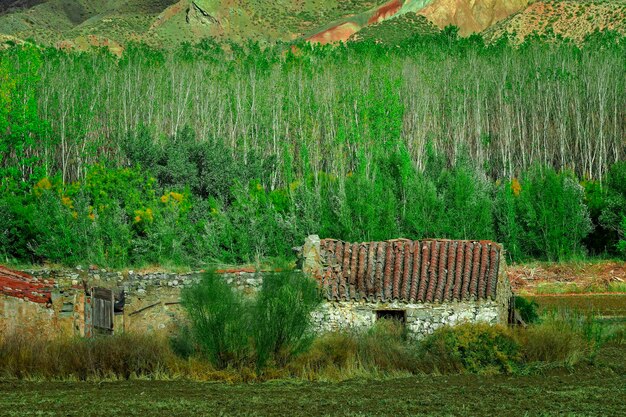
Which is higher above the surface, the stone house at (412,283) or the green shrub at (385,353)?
the stone house at (412,283)

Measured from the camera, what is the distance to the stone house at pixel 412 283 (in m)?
27.8

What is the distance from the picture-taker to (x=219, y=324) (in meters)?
24.0

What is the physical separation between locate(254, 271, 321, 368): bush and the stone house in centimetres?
262

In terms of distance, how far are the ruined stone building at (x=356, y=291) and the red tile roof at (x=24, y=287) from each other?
0.11 feet

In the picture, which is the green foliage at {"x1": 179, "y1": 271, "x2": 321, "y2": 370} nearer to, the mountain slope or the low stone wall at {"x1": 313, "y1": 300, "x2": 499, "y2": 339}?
the low stone wall at {"x1": 313, "y1": 300, "x2": 499, "y2": 339}

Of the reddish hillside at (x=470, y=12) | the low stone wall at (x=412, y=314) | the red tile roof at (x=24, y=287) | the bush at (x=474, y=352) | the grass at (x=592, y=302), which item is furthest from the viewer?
the reddish hillside at (x=470, y=12)

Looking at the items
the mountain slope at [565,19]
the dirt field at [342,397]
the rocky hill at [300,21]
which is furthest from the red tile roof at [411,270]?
the rocky hill at [300,21]

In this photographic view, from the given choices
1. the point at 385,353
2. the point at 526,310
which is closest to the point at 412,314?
the point at 385,353

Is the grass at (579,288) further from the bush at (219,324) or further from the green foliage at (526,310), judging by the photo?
the bush at (219,324)

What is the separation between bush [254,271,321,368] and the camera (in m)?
24.2

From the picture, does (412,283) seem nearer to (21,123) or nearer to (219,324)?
(219,324)

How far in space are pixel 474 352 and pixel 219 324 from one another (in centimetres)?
577

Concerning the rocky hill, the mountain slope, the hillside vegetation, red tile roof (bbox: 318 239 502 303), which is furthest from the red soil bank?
red tile roof (bbox: 318 239 502 303)

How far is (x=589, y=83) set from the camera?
5819 centimetres
